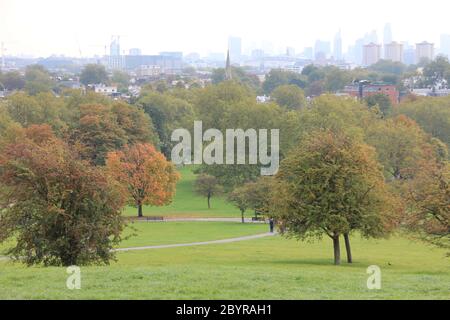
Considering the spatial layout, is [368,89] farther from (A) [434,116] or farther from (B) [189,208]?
(B) [189,208]

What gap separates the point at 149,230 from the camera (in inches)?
2162

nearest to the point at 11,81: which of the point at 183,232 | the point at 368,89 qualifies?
the point at 368,89

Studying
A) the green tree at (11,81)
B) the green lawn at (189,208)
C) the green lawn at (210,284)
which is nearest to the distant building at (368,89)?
the green lawn at (189,208)

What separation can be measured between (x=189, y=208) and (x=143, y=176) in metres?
7.09

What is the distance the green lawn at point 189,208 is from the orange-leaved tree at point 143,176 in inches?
70.0

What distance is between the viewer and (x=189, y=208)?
70.8m

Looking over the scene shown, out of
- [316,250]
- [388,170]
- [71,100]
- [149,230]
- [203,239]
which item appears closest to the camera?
[316,250]

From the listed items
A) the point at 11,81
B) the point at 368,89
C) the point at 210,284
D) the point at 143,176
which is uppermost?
the point at 210,284

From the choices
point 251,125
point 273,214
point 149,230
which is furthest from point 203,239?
point 251,125

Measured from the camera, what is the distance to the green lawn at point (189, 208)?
218 ft

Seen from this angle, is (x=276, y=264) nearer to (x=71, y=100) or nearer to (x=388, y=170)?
(x=388, y=170)

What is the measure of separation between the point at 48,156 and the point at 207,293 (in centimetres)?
1578

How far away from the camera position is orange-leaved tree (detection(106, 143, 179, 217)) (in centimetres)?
6438

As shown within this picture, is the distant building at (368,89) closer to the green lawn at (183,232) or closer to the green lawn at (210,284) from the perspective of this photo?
the green lawn at (183,232)
